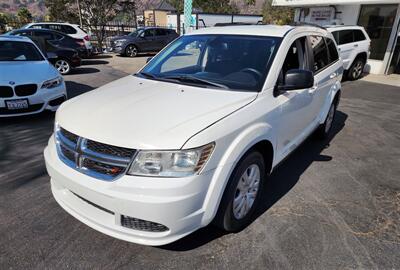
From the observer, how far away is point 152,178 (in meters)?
2.08

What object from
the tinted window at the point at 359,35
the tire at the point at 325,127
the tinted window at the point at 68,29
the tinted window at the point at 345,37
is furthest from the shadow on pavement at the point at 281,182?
the tinted window at the point at 68,29

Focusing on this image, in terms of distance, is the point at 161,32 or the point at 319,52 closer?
the point at 319,52

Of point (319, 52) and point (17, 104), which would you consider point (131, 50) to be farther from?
point (319, 52)

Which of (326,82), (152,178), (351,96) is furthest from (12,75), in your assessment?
(351,96)

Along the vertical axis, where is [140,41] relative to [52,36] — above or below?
below

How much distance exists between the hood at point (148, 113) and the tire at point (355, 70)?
984 centimetres

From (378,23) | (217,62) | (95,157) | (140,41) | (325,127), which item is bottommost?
(325,127)

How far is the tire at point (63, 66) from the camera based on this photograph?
35.4 ft

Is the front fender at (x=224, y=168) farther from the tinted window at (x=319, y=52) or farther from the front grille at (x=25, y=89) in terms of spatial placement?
the front grille at (x=25, y=89)

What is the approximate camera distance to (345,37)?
33.9 feet

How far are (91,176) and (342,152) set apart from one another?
3966 mm

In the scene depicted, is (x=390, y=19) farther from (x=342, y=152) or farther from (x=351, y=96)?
(x=342, y=152)

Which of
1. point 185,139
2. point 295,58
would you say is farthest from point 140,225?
point 295,58

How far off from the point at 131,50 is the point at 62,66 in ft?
21.0
